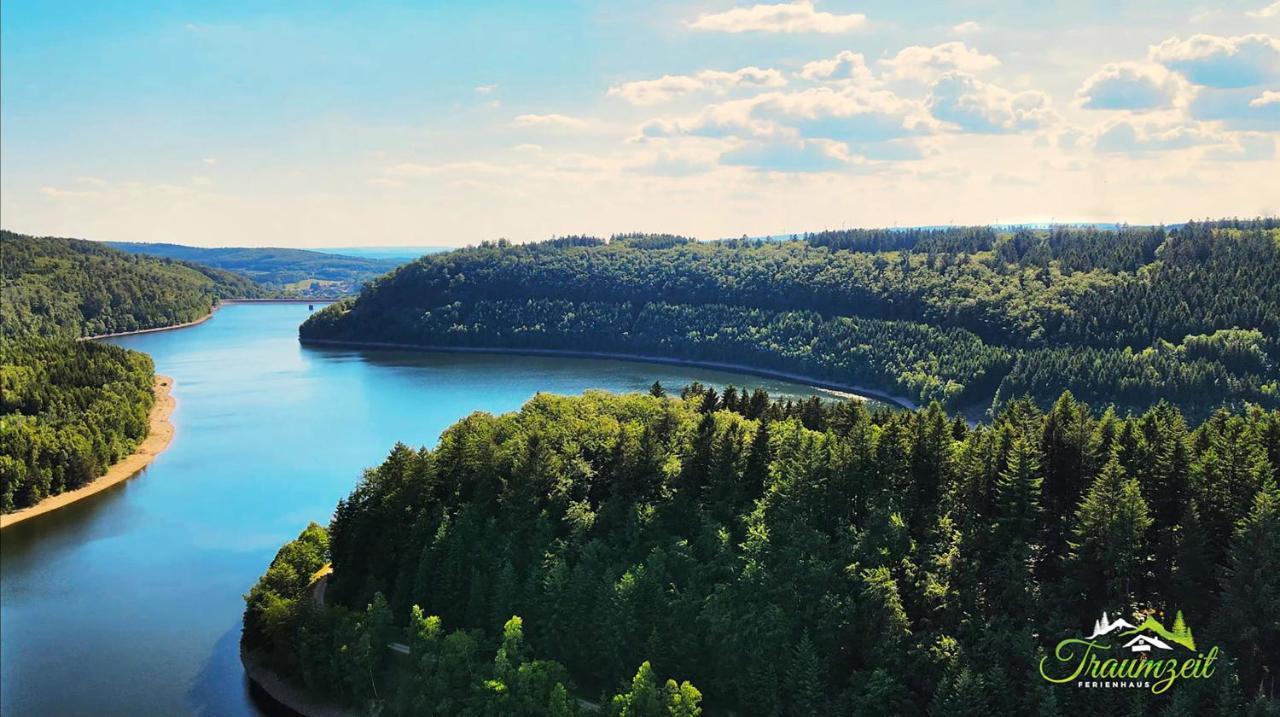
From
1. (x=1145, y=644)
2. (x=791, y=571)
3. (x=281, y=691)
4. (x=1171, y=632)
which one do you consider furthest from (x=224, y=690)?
(x=1171, y=632)

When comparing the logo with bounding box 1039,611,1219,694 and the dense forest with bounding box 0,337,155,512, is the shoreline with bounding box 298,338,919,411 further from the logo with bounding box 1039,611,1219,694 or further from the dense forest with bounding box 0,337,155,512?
the logo with bounding box 1039,611,1219,694

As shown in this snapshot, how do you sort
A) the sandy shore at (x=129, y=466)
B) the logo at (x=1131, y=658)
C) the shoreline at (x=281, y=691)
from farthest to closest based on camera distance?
the sandy shore at (x=129, y=466), the shoreline at (x=281, y=691), the logo at (x=1131, y=658)

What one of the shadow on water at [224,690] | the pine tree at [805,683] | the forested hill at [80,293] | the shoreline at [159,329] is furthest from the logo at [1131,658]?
the shoreline at [159,329]

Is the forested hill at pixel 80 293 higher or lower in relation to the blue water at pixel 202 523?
higher

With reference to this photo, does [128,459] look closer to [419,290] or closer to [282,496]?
[282,496]

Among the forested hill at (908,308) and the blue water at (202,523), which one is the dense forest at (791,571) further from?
the forested hill at (908,308)

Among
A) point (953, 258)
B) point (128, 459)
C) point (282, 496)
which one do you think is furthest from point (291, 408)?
point (953, 258)
